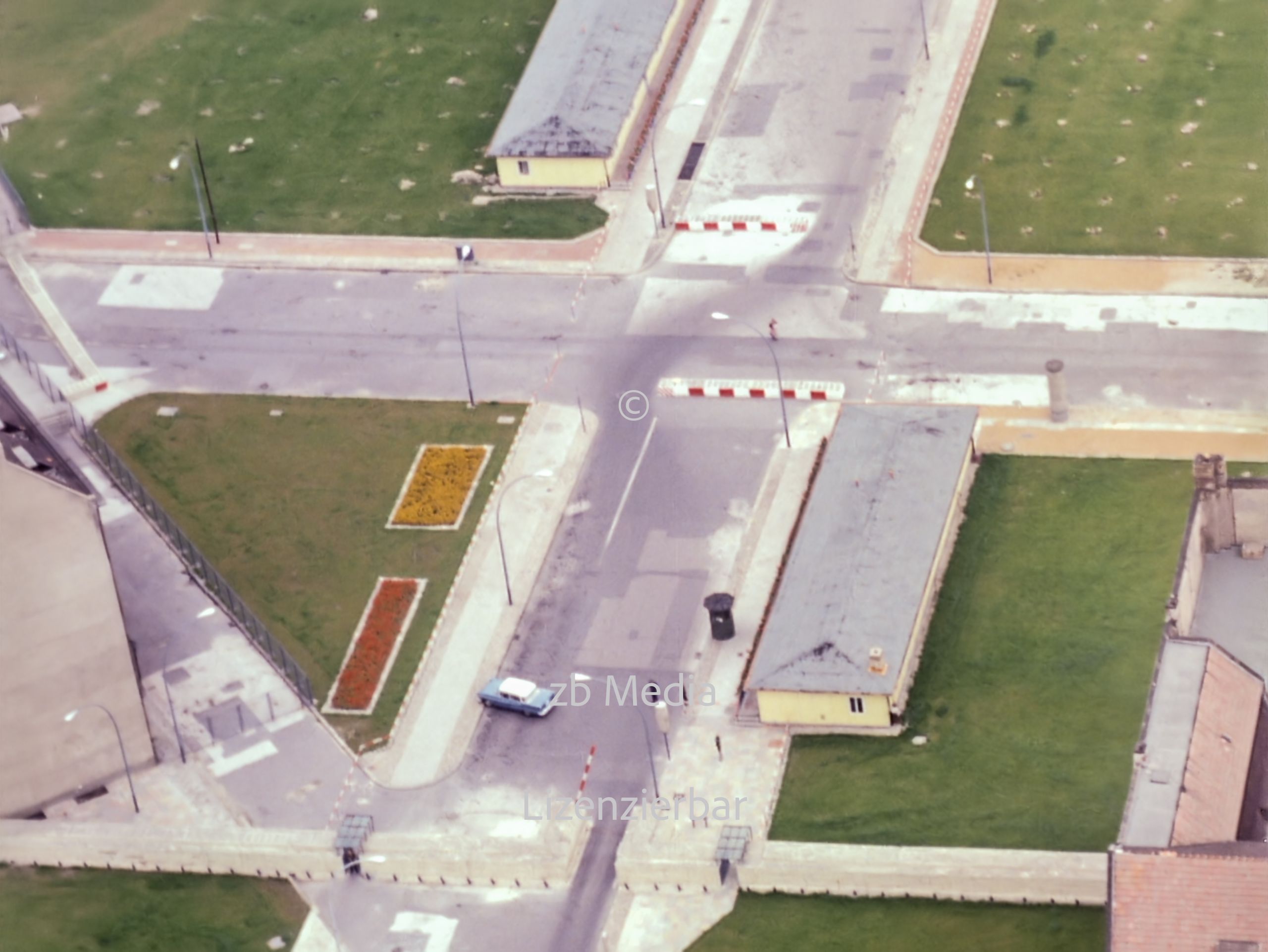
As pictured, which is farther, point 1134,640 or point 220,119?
point 220,119

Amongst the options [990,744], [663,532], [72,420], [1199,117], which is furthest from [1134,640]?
[72,420]

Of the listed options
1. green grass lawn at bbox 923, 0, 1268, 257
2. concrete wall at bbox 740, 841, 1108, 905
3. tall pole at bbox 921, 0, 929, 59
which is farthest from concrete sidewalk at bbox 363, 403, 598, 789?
tall pole at bbox 921, 0, 929, 59

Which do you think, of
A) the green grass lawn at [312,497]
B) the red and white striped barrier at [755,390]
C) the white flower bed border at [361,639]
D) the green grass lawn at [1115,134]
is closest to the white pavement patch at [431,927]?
the green grass lawn at [312,497]

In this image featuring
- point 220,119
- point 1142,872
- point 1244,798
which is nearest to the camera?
point 1142,872

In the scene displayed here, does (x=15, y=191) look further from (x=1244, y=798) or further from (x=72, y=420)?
(x=1244, y=798)

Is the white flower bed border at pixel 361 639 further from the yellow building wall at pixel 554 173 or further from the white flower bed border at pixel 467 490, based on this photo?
the yellow building wall at pixel 554 173

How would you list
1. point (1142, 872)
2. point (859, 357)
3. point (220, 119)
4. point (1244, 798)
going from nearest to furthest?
point (1142, 872) < point (1244, 798) < point (859, 357) < point (220, 119)
